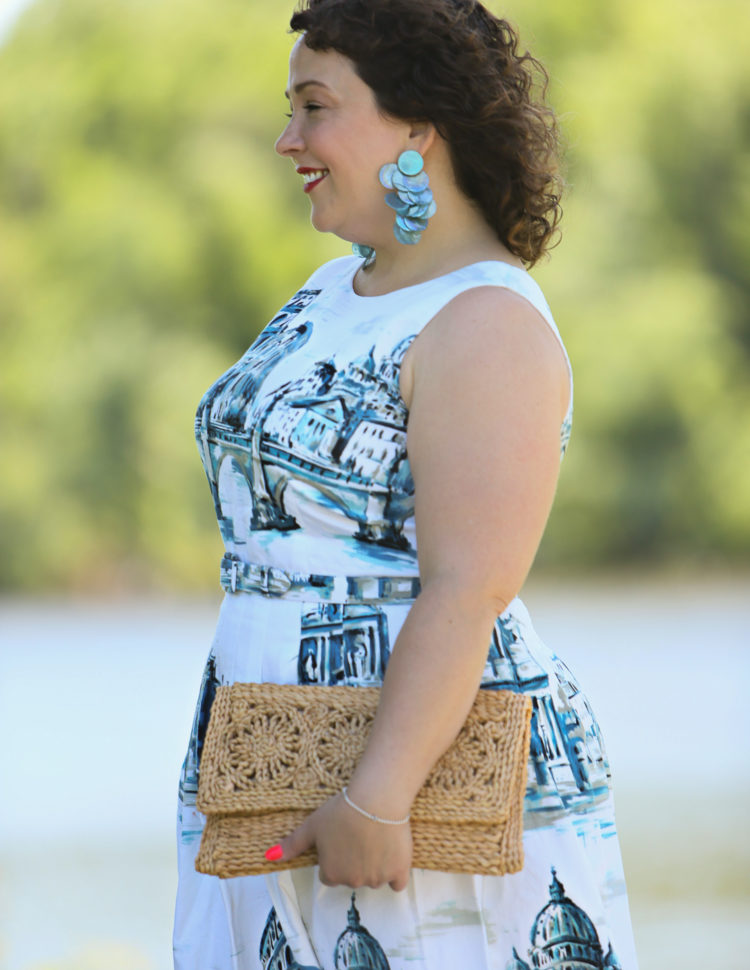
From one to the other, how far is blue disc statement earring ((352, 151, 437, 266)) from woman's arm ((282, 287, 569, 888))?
0.55 ft

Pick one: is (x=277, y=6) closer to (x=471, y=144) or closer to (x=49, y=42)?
(x=49, y=42)

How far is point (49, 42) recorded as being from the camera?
45.6 ft

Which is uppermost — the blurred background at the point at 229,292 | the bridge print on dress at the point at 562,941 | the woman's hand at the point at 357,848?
the blurred background at the point at 229,292

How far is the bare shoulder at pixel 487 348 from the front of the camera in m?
Result: 1.26

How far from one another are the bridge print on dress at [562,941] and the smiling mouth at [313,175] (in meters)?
0.77

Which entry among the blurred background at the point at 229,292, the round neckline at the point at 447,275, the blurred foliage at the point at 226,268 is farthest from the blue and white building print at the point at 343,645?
the blurred foliage at the point at 226,268

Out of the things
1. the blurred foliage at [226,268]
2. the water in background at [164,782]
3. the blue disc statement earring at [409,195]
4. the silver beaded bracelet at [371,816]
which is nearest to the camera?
the silver beaded bracelet at [371,816]

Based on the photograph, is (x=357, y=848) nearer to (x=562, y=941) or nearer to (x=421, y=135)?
(x=562, y=941)

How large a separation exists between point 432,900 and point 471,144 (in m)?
0.80

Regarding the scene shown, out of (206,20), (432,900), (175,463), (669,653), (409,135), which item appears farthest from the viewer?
(206,20)

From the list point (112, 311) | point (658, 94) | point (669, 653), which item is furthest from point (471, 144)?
point (658, 94)

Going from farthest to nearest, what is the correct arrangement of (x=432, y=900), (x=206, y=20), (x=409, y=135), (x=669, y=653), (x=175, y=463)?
(x=206, y=20)
(x=175, y=463)
(x=669, y=653)
(x=409, y=135)
(x=432, y=900)

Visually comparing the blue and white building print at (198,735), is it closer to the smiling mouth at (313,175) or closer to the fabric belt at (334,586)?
the fabric belt at (334,586)

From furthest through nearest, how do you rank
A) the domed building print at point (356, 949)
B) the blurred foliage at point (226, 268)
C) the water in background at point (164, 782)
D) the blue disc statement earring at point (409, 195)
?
1. the blurred foliage at point (226, 268)
2. the water in background at point (164, 782)
3. the blue disc statement earring at point (409, 195)
4. the domed building print at point (356, 949)
